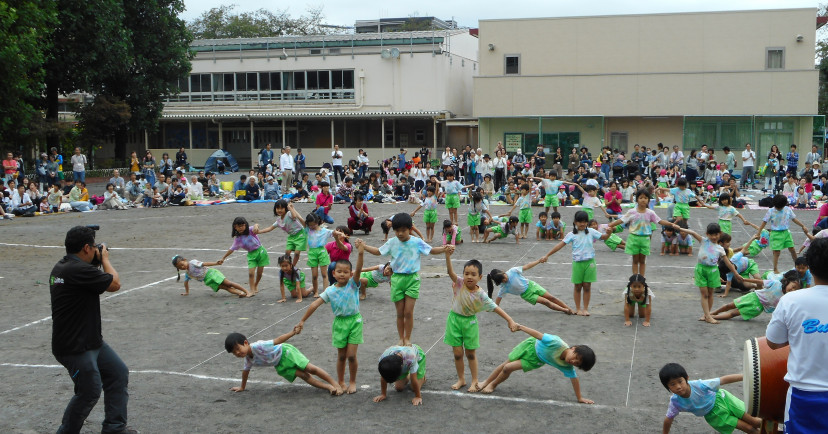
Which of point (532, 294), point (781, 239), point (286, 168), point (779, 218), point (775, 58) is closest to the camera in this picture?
point (532, 294)

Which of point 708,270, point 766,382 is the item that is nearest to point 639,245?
point 708,270

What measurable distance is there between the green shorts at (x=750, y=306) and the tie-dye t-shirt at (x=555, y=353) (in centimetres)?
409

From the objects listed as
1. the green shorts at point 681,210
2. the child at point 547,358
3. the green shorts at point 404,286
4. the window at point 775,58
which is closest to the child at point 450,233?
the green shorts at point 681,210

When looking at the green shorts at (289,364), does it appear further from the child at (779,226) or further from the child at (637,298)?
the child at (779,226)

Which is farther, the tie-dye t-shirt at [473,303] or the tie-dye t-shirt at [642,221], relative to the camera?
the tie-dye t-shirt at [642,221]

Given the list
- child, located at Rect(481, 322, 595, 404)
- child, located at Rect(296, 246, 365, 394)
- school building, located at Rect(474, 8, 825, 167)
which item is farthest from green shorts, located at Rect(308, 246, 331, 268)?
school building, located at Rect(474, 8, 825, 167)

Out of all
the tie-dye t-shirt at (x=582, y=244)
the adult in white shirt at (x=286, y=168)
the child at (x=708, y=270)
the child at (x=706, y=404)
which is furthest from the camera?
the adult in white shirt at (x=286, y=168)

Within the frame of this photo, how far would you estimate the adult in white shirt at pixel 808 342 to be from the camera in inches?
176

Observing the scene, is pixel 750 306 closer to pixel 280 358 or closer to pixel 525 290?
pixel 525 290

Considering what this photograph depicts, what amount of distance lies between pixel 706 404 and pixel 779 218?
8.68m

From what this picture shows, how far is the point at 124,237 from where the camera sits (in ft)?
65.5

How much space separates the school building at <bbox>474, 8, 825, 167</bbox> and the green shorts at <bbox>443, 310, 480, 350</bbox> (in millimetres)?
30278

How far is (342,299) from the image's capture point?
318 inches

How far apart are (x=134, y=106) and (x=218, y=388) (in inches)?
1288
